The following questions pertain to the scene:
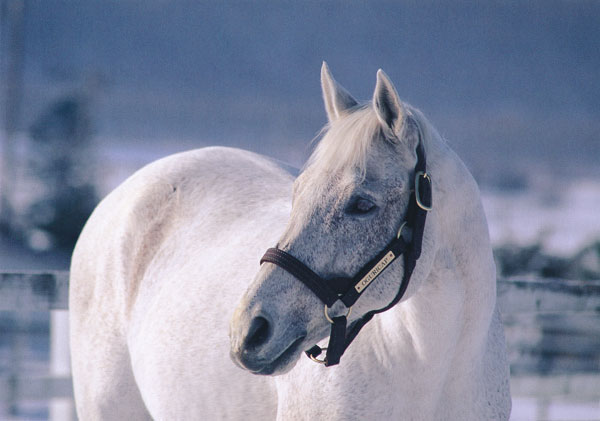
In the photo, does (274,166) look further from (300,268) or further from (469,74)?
(469,74)

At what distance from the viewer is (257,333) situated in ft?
5.24

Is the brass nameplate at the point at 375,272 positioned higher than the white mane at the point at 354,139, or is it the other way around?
the white mane at the point at 354,139

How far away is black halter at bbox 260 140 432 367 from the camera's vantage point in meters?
1.63

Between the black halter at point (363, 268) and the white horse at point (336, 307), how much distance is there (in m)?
0.02

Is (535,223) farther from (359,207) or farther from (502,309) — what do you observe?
(359,207)

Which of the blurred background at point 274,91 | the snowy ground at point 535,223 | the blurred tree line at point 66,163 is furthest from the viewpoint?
the blurred background at point 274,91

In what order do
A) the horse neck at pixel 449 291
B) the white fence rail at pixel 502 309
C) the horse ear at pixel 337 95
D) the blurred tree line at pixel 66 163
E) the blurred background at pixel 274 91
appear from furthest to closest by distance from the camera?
1. the blurred background at pixel 274 91
2. the blurred tree line at pixel 66 163
3. the white fence rail at pixel 502 309
4. the horse ear at pixel 337 95
5. the horse neck at pixel 449 291

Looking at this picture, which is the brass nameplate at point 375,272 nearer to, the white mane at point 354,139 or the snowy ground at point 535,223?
the white mane at point 354,139

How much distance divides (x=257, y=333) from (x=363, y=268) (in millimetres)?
309

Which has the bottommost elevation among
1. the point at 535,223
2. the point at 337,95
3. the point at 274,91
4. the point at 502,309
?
the point at 502,309

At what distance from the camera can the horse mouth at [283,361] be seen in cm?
161

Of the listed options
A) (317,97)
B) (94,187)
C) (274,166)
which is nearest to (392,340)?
(274,166)

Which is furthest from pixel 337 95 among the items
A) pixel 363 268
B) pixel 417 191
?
pixel 363 268

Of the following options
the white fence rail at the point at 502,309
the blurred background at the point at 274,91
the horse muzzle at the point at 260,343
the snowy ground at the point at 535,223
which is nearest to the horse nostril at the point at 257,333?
the horse muzzle at the point at 260,343
